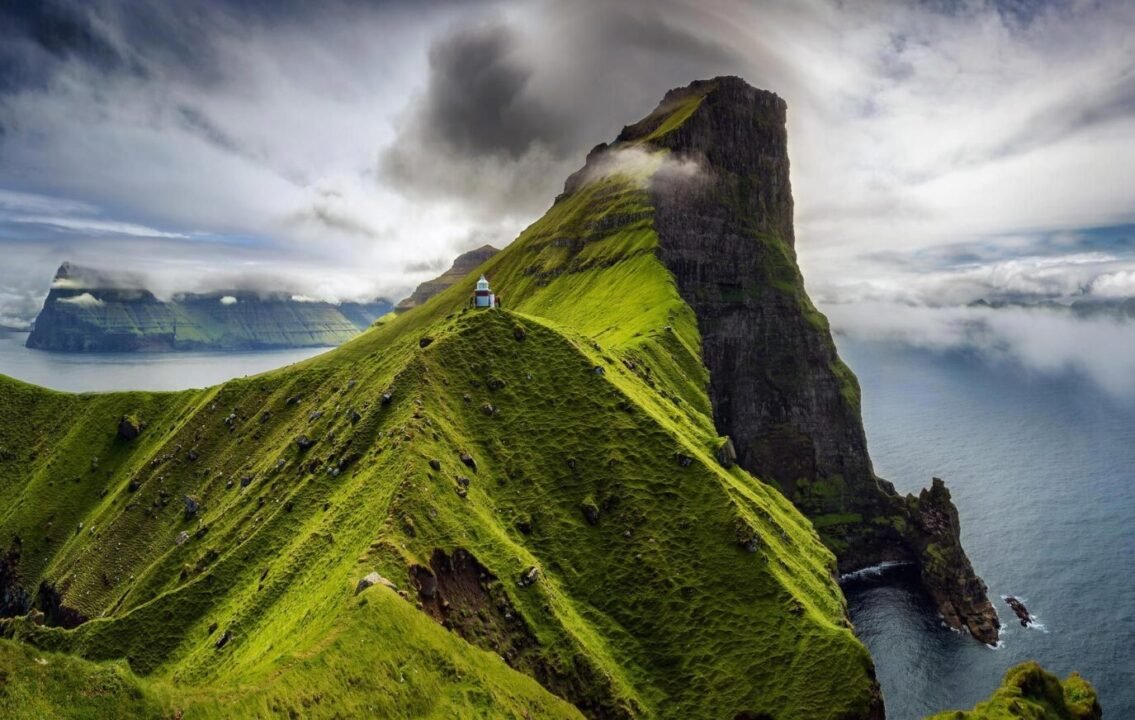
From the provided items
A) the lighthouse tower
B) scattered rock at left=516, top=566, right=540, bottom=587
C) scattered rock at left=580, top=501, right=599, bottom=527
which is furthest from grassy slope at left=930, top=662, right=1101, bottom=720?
the lighthouse tower

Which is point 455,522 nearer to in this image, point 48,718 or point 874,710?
point 48,718

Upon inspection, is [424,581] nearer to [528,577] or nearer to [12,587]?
[528,577]

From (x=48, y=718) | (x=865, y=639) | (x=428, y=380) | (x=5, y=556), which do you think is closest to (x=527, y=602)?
(x=428, y=380)

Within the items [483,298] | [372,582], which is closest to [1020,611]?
[483,298]

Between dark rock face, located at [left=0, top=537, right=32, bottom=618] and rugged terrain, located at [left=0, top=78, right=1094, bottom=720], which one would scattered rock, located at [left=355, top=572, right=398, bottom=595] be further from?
dark rock face, located at [left=0, top=537, right=32, bottom=618]

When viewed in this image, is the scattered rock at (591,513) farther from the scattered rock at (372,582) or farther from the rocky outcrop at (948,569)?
the rocky outcrop at (948,569)

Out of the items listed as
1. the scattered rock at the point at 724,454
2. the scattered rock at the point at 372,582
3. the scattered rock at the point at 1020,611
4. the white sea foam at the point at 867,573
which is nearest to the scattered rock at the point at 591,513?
the scattered rock at the point at 724,454
